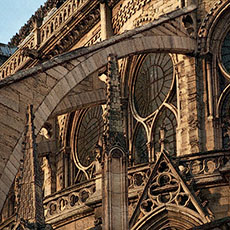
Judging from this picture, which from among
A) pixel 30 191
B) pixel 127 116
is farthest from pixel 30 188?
pixel 127 116

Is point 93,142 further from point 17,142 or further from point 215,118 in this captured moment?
point 17,142

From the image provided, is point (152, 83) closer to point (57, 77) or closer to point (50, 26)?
point (57, 77)

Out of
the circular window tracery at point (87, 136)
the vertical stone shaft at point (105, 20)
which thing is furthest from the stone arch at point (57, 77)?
the circular window tracery at point (87, 136)

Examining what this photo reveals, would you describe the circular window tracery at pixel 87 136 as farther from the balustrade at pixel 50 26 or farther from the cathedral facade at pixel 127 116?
the balustrade at pixel 50 26

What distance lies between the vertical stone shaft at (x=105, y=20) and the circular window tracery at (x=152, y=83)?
1.27 metres

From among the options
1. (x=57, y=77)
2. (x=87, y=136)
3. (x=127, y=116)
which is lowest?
(x=57, y=77)

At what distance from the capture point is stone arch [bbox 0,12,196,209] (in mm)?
21781

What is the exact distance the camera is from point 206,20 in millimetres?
25984

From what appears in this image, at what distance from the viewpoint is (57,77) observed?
23.6 metres

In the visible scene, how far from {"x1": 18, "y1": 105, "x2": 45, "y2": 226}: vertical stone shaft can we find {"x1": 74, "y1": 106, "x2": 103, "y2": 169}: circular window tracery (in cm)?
941

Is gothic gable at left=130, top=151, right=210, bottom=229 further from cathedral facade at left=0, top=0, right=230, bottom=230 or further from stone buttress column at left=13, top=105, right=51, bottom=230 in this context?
stone buttress column at left=13, top=105, right=51, bottom=230

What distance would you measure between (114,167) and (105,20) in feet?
31.3

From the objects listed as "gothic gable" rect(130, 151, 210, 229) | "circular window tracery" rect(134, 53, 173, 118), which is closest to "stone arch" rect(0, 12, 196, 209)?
"circular window tracery" rect(134, 53, 173, 118)

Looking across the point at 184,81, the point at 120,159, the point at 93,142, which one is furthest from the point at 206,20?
the point at 120,159
